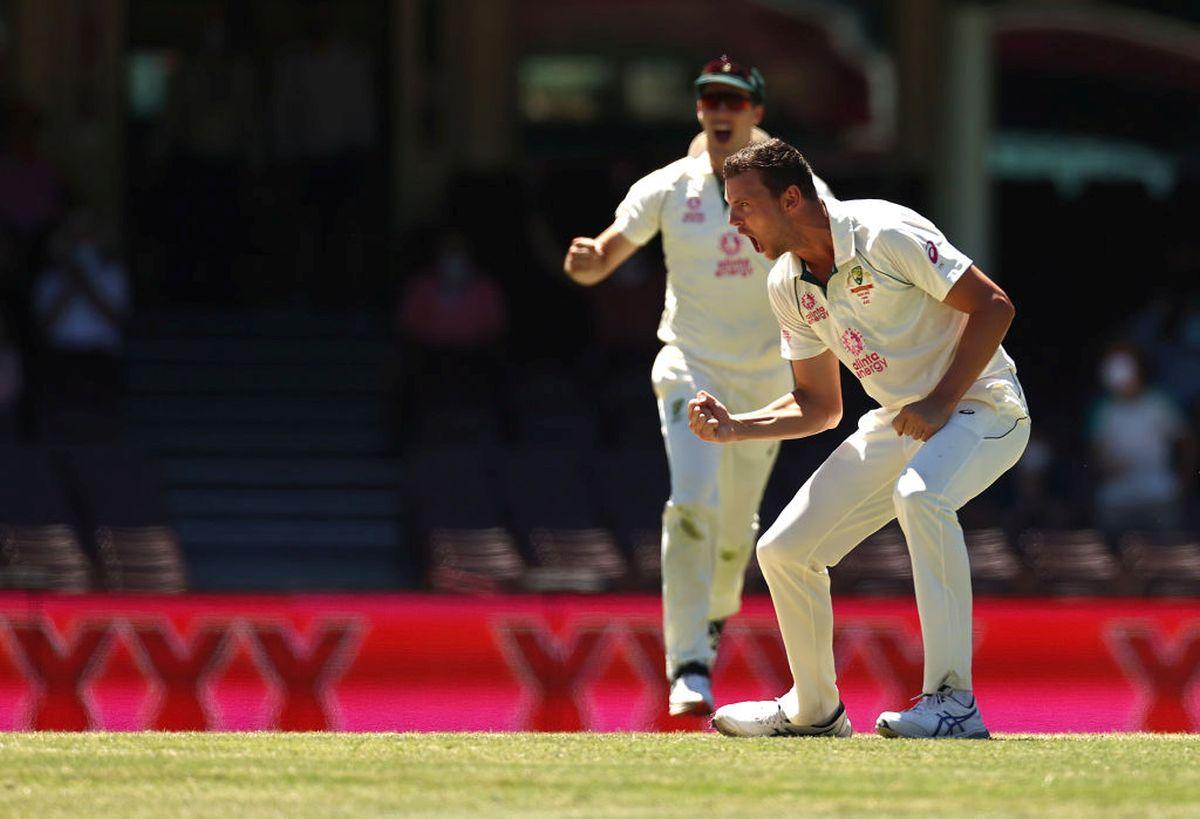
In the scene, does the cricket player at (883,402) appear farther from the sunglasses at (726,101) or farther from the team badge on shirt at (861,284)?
the sunglasses at (726,101)

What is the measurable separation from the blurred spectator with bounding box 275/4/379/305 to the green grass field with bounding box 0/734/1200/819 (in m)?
10.2

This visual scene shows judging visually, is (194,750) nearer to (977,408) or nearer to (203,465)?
(977,408)

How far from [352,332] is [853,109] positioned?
393 centimetres

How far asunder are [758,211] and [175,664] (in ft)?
13.9

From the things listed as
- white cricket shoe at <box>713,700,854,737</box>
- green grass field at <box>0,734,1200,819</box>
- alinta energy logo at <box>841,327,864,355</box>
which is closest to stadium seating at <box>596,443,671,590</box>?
white cricket shoe at <box>713,700,854,737</box>

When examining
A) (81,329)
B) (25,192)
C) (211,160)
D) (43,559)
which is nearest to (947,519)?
(43,559)

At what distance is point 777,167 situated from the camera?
23.2ft

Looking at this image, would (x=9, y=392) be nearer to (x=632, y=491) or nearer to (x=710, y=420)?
(x=632, y=491)

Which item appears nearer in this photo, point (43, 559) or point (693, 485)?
point (693, 485)

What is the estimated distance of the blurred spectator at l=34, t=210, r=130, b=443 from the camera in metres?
15.2

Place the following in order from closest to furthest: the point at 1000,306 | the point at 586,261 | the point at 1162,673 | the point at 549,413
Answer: the point at 1000,306, the point at 586,261, the point at 1162,673, the point at 549,413

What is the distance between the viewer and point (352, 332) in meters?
17.2

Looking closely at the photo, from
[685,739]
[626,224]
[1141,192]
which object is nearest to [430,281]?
[1141,192]

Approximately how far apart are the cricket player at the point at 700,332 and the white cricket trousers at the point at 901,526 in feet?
3.99
